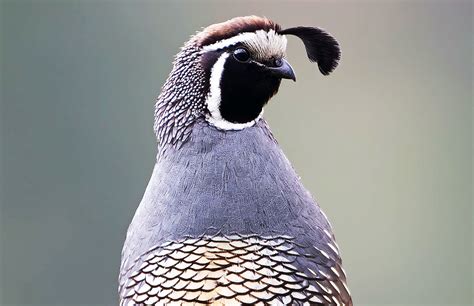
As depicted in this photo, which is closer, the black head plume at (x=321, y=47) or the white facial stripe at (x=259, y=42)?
the white facial stripe at (x=259, y=42)

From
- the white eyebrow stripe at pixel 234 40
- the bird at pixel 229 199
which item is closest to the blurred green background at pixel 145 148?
the bird at pixel 229 199

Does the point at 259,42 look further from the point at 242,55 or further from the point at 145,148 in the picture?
the point at 145,148

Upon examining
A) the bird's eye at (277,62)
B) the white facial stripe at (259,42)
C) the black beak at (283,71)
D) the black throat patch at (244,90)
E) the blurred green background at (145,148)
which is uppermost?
the white facial stripe at (259,42)

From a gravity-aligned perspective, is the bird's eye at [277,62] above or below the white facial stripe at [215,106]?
above

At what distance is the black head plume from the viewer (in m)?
3.28

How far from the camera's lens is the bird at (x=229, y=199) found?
2.91 meters

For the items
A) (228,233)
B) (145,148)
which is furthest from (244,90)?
(145,148)

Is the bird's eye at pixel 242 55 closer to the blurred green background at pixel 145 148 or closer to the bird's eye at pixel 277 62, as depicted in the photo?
the bird's eye at pixel 277 62

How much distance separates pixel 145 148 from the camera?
721 centimetres

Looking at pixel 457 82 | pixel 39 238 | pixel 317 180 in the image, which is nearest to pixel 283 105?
pixel 317 180

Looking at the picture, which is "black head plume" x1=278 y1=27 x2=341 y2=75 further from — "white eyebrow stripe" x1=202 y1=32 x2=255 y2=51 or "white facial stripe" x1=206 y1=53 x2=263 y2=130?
"white facial stripe" x1=206 y1=53 x2=263 y2=130

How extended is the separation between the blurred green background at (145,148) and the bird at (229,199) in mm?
3889

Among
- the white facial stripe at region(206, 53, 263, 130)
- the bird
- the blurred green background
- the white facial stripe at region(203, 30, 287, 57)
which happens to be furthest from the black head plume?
the blurred green background

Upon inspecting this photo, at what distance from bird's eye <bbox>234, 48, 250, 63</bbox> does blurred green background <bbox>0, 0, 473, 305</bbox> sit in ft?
13.1
